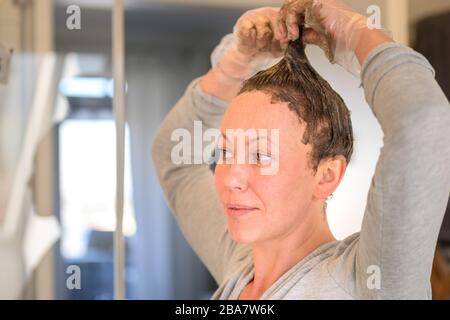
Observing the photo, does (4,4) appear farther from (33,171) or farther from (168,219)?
(168,219)

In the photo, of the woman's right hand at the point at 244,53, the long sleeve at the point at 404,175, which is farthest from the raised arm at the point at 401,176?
the woman's right hand at the point at 244,53

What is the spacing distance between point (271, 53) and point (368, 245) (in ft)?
0.79

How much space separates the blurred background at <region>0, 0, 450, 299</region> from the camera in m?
0.76

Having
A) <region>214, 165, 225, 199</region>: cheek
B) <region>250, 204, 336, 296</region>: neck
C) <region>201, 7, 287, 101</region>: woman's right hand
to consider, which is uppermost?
<region>201, 7, 287, 101</region>: woman's right hand

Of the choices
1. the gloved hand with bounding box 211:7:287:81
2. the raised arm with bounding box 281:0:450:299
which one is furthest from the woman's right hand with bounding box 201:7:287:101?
the raised arm with bounding box 281:0:450:299

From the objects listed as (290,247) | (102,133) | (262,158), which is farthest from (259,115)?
(102,133)

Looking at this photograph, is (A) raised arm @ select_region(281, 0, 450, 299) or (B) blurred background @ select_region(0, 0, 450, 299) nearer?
(A) raised arm @ select_region(281, 0, 450, 299)

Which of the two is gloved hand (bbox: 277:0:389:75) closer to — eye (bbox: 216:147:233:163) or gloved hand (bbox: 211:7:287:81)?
gloved hand (bbox: 211:7:287:81)

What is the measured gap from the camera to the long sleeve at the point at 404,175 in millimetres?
599

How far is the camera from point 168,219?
0.80m

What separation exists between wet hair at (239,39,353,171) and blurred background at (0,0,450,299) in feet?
0.04

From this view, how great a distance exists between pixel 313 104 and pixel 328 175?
0.26 ft

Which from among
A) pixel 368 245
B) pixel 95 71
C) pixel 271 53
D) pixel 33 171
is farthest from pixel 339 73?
pixel 33 171

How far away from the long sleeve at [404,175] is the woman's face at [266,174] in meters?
0.09
